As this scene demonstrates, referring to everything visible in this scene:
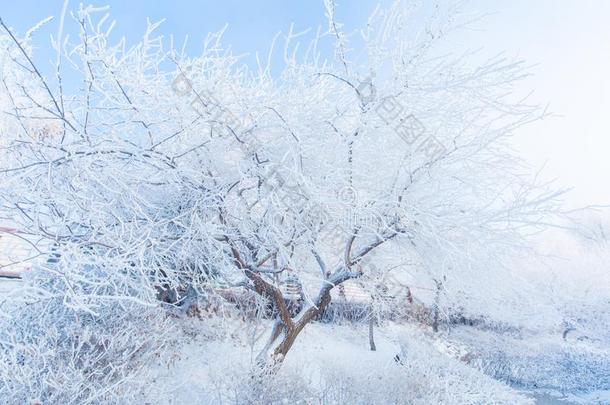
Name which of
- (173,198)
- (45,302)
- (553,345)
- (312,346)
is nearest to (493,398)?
(312,346)

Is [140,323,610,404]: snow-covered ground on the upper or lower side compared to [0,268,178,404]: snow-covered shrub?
lower

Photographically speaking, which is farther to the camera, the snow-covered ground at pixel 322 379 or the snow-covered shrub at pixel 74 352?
the snow-covered ground at pixel 322 379

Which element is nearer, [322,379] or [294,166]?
[294,166]

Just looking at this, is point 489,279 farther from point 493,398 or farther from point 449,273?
point 493,398

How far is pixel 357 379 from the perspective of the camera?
6543mm

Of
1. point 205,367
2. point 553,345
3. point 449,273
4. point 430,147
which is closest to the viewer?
point 430,147

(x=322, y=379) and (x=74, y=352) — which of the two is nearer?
(x=74, y=352)

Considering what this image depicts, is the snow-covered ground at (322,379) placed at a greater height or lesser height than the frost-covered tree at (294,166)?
lesser

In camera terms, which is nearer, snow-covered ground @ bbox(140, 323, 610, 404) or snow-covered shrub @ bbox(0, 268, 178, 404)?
snow-covered shrub @ bbox(0, 268, 178, 404)

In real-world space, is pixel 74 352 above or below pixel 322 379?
above

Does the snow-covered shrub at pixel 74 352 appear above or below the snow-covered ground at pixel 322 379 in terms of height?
above

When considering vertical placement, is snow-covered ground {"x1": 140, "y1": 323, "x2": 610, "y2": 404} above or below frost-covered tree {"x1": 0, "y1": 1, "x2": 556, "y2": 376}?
below

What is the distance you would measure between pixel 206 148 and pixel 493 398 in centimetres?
752

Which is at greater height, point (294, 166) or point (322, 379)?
point (294, 166)
